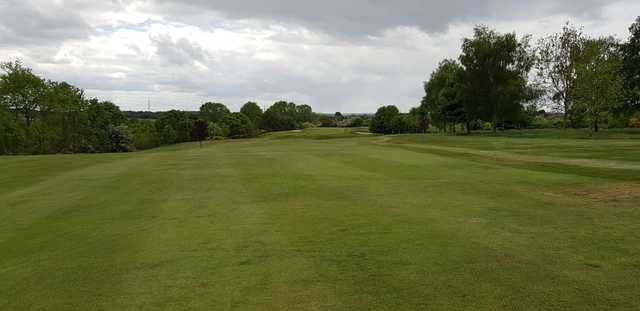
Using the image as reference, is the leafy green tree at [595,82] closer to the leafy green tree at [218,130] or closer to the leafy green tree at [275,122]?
the leafy green tree at [218,130]

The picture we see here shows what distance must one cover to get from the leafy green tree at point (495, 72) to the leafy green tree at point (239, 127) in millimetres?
75845

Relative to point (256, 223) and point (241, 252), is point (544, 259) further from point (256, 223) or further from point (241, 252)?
point (256, 223)

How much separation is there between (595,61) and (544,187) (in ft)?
165

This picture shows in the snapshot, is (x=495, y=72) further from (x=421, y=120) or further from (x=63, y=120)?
(x=63, y=120)

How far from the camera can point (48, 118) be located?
3179 inches

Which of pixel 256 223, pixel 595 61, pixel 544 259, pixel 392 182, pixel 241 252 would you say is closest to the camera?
pixel 544 259

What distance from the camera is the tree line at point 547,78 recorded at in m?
53.6

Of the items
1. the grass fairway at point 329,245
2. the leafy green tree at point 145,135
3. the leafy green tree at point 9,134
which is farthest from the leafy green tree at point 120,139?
the grass fairway at point 329,245

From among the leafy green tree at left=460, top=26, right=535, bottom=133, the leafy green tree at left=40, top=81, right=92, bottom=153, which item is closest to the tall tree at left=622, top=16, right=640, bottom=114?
the leafy green tree at left=460, top=26, right=535, bottom=133

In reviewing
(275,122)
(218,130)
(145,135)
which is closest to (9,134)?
(145,135)

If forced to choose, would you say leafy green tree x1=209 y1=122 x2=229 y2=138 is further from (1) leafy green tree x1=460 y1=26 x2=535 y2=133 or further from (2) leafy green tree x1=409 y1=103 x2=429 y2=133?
(1) leafy green tree x1=460 y1=26 x2=535 y2=133

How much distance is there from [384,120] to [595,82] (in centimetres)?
8040

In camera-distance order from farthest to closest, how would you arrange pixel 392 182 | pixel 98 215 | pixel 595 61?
pixel 595 61, pixel 392 182, pixel 98 215

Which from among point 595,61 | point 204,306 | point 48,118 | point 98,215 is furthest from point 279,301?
point 48,118
